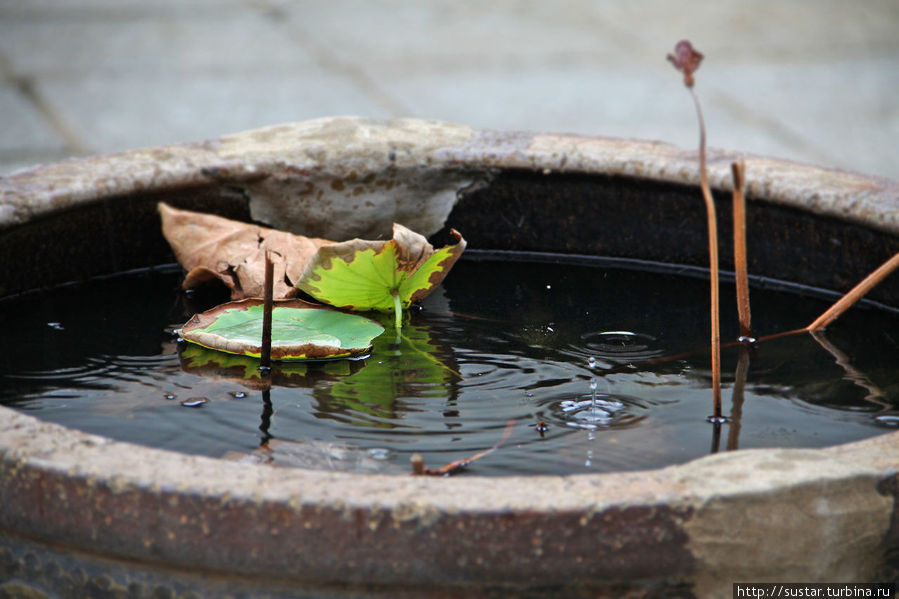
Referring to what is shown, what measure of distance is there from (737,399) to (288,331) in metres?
0.57

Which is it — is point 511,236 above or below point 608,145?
below

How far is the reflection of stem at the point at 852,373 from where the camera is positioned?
1.28 meters

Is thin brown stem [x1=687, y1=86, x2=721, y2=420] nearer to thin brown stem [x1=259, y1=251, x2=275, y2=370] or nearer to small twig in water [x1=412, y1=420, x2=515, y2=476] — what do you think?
small twig in water [x1=412, y1=420, x2=515, y2=476]

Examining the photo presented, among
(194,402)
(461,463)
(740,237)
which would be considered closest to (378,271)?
(194,402)

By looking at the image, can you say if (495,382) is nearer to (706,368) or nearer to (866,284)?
(706,368)

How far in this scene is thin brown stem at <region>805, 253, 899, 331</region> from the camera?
3.99ft

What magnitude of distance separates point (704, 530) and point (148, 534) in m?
0.43

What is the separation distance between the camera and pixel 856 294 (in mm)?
1278

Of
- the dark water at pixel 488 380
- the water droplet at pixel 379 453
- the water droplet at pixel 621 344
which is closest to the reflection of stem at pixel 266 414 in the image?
the dark water at pixel 488 380

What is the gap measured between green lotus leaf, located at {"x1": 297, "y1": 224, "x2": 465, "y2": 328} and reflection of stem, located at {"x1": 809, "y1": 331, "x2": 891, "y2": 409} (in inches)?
20.1

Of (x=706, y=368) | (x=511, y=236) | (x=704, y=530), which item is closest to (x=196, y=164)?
(x=511, y=236)

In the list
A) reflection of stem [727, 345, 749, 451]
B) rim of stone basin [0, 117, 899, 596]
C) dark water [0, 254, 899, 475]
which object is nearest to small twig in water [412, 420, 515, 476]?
dark water [0, 254, 899, 475]

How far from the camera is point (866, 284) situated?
1.25 meters

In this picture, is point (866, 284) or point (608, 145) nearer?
point (866, 284)
